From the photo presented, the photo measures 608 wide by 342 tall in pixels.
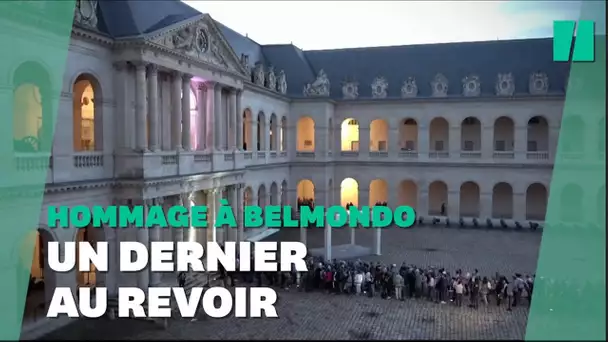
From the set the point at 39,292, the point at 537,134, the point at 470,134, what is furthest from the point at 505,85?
the point at 39,292

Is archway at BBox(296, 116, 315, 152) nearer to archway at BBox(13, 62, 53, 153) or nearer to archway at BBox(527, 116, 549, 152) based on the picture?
archway at BBox(527, 116, 549, 152)

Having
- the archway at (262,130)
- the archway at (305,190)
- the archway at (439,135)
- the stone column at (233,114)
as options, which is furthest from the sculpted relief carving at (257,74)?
the archway at (439,135)

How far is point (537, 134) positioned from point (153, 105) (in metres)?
38.7

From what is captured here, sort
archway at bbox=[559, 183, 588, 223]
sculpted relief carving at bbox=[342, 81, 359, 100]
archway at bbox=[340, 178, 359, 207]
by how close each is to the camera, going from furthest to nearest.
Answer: archway at bbox=[340, 178, 359, 207] → sculpted relief carving at bbox=[342, 81, 359, 100] → archway at bbox=[559, 183, 588, 223]

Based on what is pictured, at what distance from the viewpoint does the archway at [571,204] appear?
147 feet

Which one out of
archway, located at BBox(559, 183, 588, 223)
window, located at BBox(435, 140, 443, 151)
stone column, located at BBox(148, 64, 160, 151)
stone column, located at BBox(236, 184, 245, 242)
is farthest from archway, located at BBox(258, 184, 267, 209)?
archway, located at BBox(559, 183, 588, 223)

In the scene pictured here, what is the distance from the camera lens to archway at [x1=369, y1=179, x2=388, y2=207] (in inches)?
2307

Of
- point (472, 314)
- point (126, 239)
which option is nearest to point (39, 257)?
point (126, 239)

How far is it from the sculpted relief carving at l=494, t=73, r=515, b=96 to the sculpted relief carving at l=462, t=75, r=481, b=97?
165 centimetres

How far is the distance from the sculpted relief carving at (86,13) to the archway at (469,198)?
4077cm

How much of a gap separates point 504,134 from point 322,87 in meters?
18.1

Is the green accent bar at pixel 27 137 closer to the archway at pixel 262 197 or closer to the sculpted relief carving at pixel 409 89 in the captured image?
the archway at pixel 262 197

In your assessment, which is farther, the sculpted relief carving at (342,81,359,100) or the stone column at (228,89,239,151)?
the sculpted relief carving at (342,81,359,100)

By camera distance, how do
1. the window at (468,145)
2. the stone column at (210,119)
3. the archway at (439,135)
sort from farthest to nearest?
the archway at (439,135)
the window at (468,145)
the stone column at (210,119)
